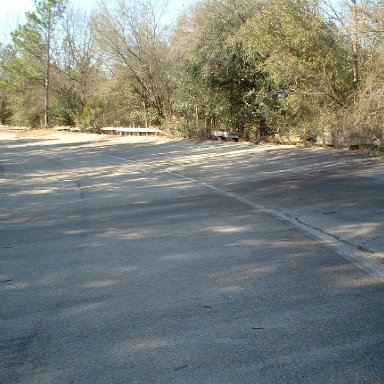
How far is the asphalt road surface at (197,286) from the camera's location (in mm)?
3693

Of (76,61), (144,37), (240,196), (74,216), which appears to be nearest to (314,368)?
(74,216)

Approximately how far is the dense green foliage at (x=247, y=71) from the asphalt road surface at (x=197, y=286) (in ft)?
21.4

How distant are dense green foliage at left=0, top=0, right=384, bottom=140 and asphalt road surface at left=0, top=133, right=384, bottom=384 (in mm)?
6517

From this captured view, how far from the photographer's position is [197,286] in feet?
17.6

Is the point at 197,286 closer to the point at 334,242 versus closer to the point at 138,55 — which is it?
the point at 334,242

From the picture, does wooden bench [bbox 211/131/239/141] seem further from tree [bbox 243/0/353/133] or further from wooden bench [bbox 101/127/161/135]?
wooden bench [bbox 101/127/161/135]

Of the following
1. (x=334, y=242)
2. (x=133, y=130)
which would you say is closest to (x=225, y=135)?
(x=133, y=130)

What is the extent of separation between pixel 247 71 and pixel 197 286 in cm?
2026

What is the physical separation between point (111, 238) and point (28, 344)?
144 inches

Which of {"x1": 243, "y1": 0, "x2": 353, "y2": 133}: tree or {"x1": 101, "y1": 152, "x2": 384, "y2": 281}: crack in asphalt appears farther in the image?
{"x1": 243, "y1": 0, "x2": 353, "y2": 133}: tree

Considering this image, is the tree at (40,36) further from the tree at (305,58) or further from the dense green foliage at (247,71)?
the tree at (305,58)

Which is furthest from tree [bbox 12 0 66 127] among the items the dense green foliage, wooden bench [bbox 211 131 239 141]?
wooden bench [bbox 211 131 239 141]

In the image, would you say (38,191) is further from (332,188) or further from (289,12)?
(289,12)

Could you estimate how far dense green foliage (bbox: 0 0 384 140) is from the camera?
660 inches
